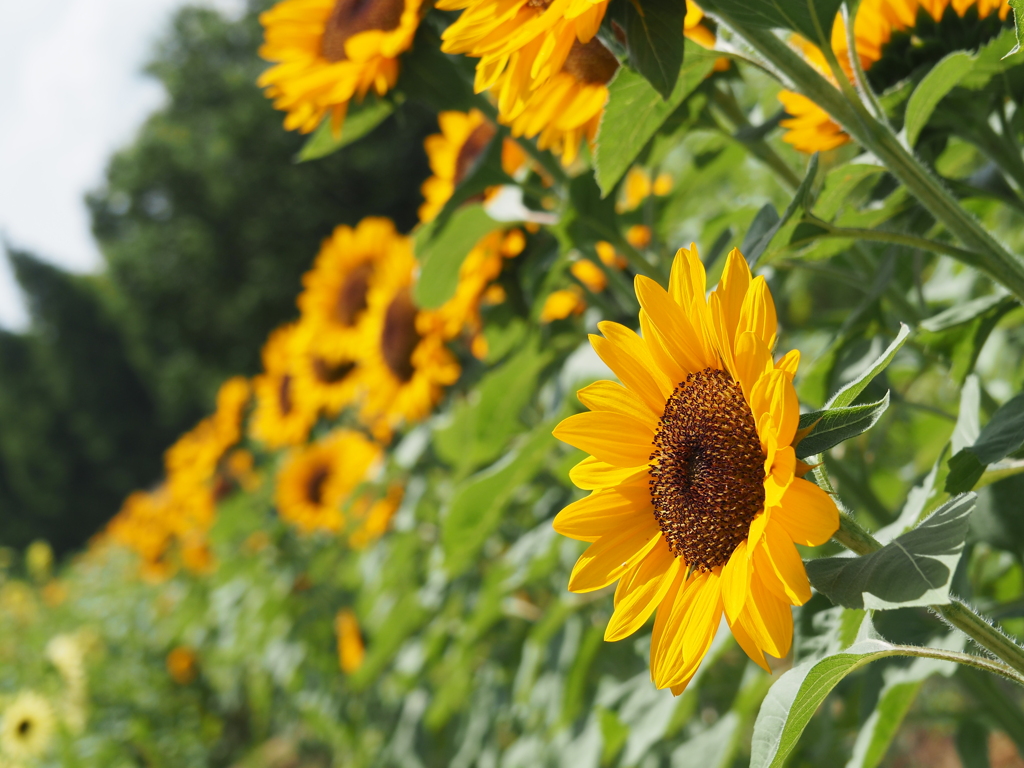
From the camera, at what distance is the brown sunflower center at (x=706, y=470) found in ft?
1.92

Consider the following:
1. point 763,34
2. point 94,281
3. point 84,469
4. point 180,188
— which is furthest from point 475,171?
point 94,281

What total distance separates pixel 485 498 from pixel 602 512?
0.62 meters

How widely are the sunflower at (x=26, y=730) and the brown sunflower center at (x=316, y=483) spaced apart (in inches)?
52.2

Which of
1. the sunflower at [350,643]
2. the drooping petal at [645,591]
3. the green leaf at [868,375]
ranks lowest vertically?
the sunflower at [350,643]

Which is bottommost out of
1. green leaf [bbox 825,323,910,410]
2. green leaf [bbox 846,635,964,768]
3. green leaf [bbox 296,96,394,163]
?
green leaf [bbox 846,635,964,768]

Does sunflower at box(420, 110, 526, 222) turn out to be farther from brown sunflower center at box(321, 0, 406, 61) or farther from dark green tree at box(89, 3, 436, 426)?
dark green tree at box(89, 3, 436, 426)

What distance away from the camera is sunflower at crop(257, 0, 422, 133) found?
3.57 feet

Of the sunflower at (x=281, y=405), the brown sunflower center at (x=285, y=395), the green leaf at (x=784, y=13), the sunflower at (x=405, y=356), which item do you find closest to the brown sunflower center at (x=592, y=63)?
the green leaf at (x=784, y=13)

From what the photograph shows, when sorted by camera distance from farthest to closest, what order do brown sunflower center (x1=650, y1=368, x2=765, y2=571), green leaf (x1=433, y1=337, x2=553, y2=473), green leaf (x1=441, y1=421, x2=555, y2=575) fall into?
1. green leaf (x1=433, y1=337, x2=553, y2=473)
2. green leaf (x1=441, y1=421, x2=555, y2=575)
3. brown sunflower center (x1=650, y1=368, x2=765, y2=571)

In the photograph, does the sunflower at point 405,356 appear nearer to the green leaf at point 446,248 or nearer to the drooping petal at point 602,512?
the green leaf at point 446,248

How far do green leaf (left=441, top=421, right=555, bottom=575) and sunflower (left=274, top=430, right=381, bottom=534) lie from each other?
5.85 feet

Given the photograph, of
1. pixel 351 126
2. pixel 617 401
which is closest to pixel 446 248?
pixel 351 126

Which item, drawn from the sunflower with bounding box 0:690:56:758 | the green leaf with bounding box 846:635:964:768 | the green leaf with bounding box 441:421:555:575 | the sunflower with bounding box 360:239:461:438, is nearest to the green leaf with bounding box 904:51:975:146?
the green leaf with bounding box 846:635:964:768

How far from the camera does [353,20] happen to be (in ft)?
3.85
